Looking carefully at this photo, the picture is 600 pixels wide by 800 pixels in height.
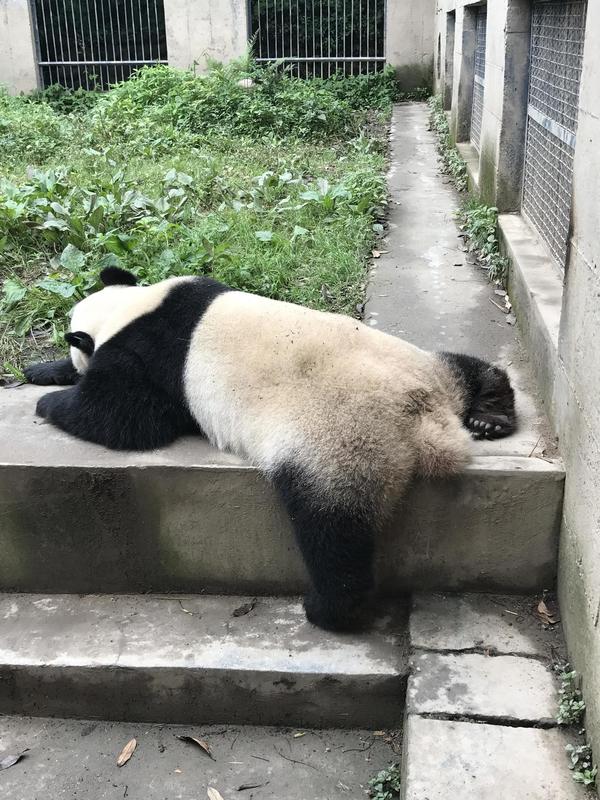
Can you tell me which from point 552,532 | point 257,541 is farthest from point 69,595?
point 552,532

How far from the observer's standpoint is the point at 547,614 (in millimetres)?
3156

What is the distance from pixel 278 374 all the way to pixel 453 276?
2598 mm

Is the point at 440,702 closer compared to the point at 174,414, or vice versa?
the point at 440,702

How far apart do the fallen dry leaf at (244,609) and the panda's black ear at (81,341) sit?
135cm

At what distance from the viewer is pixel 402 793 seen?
262 centimetres

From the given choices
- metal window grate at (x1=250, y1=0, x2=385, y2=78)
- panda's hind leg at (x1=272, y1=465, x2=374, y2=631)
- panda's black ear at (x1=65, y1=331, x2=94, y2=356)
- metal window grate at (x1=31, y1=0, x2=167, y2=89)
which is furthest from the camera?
metal window grate at (x1=31, y1=0, x2=167, y2=89)

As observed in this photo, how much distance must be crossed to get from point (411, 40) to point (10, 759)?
56.2ft

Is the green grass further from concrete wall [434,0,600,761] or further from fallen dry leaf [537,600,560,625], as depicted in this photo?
fallen dry leaf [537,600,560,625]

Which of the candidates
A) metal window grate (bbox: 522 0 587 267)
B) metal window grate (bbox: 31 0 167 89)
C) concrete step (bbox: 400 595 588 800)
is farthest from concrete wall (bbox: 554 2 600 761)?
metal window grate (bbox: 31 0 167 89)

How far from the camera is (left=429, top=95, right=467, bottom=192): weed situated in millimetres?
8039

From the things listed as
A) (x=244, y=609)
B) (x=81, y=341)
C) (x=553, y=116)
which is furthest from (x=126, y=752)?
(x=553, y=116)

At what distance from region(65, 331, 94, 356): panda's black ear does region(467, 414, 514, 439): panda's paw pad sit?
1.75 meters

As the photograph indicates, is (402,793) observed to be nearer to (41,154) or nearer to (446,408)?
(446,408)

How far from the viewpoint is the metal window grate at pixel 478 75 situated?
8.34m
